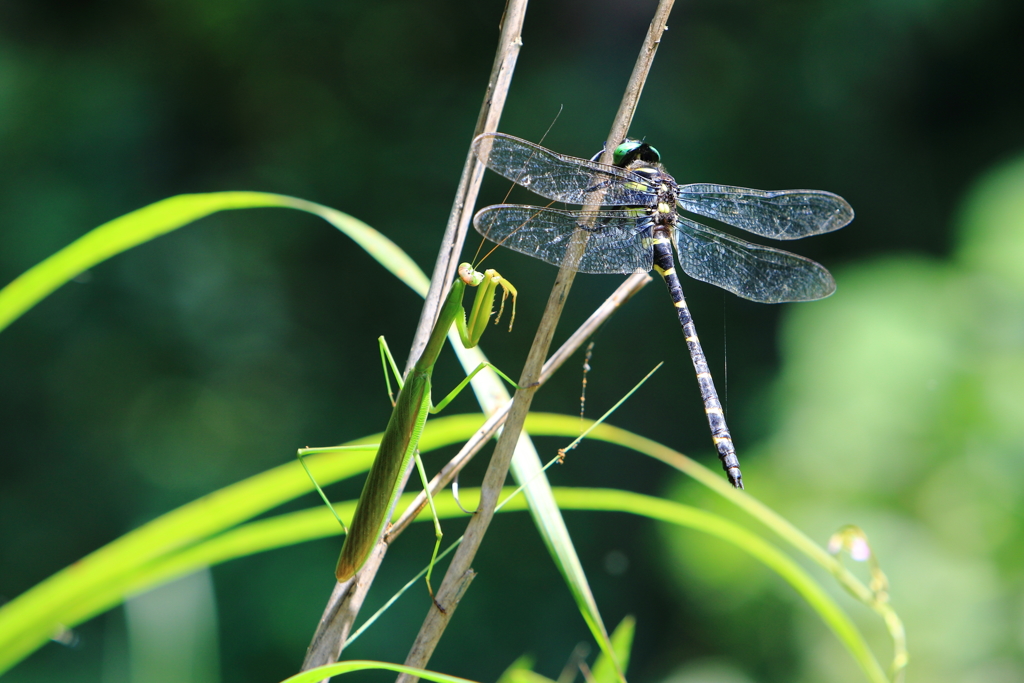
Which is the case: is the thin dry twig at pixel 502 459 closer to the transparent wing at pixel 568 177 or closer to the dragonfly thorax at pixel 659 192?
the transparent wing at pixel 568 177

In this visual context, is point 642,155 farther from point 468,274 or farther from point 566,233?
point 468,274

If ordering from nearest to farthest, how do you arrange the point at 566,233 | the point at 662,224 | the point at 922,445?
the point at 566,233 < the point at 662,224 < the point at 922,445

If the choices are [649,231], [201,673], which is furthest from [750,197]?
[201,673]

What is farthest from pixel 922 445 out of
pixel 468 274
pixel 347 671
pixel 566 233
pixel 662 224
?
pixel 347 671

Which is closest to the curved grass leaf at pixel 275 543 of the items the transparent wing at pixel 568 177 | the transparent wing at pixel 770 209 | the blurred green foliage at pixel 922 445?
the transparent wing at pixel 568 177

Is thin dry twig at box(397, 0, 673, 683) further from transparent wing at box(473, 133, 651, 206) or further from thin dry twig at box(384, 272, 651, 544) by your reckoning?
transparent wing at box(473, 133, 651, 206)

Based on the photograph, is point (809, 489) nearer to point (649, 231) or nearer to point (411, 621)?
point (649, 231)
